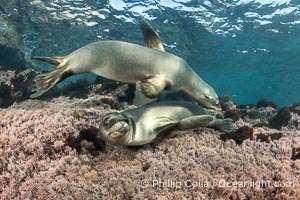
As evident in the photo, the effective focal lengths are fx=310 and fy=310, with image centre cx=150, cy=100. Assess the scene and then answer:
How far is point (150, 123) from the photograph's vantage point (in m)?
4.80

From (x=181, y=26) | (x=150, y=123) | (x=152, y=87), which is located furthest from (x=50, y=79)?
(x=181, y=26)

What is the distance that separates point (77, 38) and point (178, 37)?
9.18 m

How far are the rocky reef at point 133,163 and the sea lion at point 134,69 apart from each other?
2.52 ft

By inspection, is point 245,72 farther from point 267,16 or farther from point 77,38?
point 77,38

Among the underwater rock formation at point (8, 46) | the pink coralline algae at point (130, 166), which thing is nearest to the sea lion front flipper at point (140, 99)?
the pink coralline algae at point (130, 166)

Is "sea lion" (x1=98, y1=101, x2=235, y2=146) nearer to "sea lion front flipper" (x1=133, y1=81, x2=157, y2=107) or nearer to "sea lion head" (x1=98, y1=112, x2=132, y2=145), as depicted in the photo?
"sea lion head" (x1=98, y1=112, x2=132, y2=145)

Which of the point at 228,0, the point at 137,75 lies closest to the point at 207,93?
the point at 137,75

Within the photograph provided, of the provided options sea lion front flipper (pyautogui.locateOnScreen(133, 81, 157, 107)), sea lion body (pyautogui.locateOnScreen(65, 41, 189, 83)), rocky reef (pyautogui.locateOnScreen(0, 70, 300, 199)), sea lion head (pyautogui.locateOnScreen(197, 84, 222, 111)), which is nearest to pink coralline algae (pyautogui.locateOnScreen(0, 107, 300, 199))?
rocky reef (pyautogui.locateOnScreen(0, 70, 300, 199))

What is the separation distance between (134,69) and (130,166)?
5.64 feet

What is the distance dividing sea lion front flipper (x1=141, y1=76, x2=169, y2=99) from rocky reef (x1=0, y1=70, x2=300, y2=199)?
33.2 inches

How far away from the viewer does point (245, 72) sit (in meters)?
42.2

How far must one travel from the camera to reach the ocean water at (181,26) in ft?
71.9

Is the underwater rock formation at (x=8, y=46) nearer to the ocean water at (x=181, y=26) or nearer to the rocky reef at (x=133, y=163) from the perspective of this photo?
the ocean water at (x=181, y=26)

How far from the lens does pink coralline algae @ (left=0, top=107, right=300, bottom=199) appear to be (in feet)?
12.8
